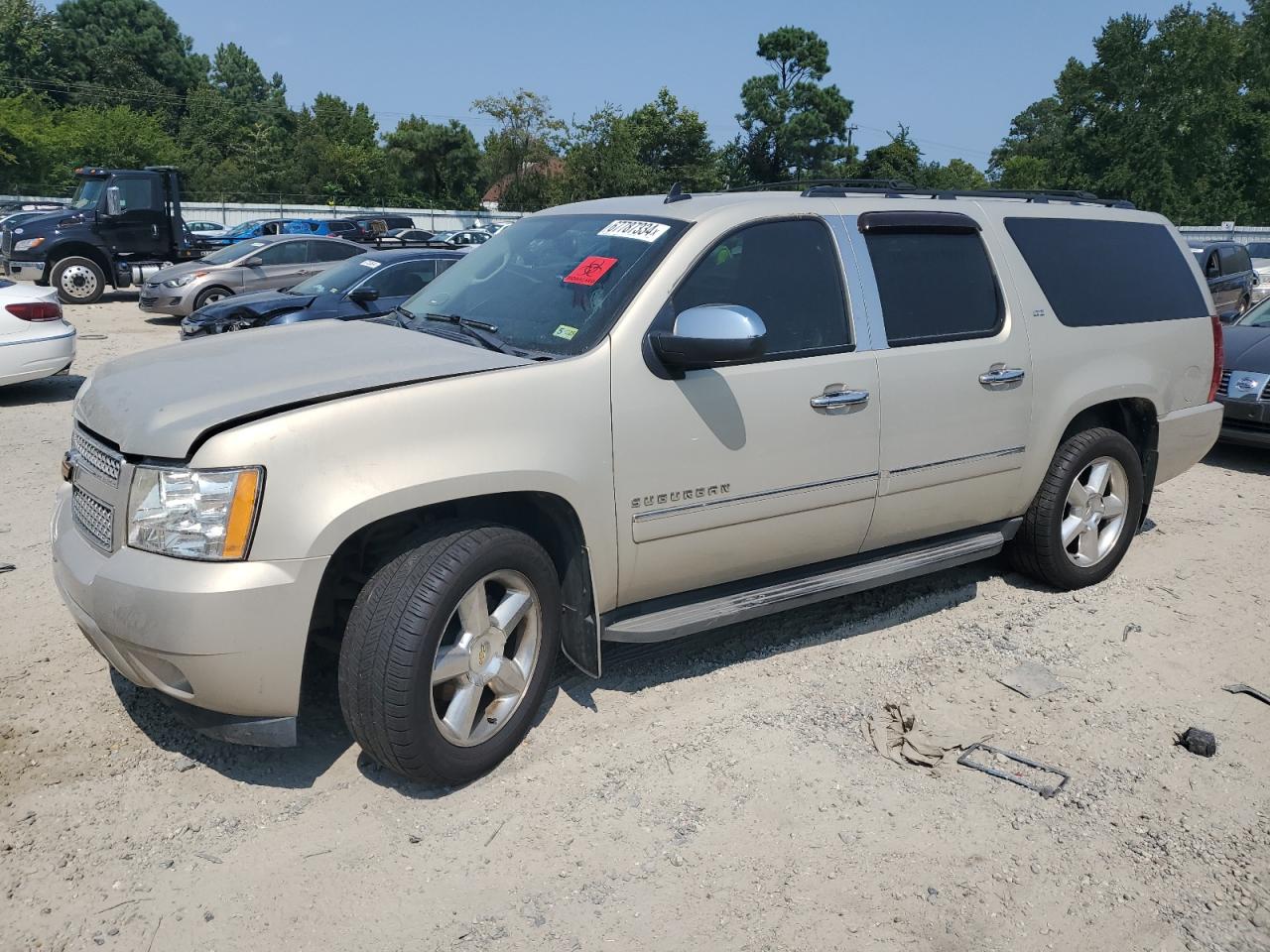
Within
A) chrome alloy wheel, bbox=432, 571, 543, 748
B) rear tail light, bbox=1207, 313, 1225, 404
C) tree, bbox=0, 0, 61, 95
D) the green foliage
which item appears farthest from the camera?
tree, bbox=0, 0, 61, 95

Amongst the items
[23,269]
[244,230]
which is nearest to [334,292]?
[23,269]

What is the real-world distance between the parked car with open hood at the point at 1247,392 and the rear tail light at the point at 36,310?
10036 mm

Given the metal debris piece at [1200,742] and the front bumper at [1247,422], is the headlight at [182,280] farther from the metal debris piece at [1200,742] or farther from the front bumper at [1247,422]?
the metal debris piece at [1200,742]

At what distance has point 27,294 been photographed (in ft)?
31.0

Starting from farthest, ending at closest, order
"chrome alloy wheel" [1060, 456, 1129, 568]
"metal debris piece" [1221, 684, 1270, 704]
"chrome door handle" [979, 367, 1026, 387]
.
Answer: "chrome alloy wheel" [1060, 456, 1129, 568], "chrome door handle" [979, 367, 1026, 387], "metal debris piece" [1221, 684, 1270, 704]

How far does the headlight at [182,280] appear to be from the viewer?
16.1m

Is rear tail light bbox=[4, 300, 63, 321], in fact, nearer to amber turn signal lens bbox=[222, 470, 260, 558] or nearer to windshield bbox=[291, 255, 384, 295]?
windshield bbox=[291, 255, 384, 295]

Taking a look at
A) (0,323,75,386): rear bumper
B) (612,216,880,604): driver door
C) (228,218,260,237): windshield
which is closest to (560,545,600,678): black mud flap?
(612,216,880,604): driver door

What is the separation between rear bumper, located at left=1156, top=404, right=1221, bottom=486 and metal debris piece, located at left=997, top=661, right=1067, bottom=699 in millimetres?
1774

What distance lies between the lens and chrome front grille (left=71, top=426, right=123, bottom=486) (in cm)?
321

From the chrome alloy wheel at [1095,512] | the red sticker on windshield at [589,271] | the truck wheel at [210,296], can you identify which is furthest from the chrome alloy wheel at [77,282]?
the chrome alloy wheel at [1095,512]

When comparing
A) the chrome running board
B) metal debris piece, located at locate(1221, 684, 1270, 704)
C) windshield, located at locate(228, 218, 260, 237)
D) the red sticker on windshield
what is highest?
windshield, located at locate(228, 218, 260, 237)

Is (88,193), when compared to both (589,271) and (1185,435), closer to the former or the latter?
(589,271)

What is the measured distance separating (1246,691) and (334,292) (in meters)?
9.72
